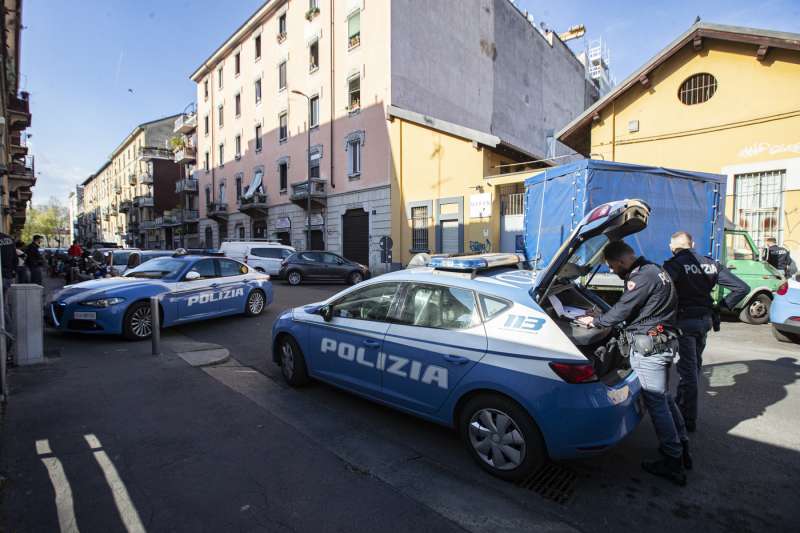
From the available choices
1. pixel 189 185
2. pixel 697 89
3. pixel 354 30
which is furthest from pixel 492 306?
pixel 189 185

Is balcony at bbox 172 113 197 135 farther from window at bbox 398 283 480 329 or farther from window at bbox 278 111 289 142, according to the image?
window at bbox 398 283 480 329

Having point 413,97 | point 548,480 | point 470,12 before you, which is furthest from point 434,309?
point 470,12

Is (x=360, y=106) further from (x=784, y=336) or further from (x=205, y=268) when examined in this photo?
(x=784, y=336)

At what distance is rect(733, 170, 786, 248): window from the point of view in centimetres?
1208

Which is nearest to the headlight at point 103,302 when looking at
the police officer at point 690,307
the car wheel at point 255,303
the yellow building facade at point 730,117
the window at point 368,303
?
the car wheel at point 255,303

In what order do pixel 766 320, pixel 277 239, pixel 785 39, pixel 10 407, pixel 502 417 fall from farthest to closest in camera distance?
pixel 277 239 < pixel 785 39 < pixel 766 320 < pixel 10 407 < pixel 502 417

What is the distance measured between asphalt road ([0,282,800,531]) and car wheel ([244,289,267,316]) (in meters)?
4.29

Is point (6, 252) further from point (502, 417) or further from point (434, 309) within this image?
point (502, 417)

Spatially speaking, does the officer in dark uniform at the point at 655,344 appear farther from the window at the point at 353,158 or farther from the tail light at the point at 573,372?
the window at the point at 353,158

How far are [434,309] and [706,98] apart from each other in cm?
1511

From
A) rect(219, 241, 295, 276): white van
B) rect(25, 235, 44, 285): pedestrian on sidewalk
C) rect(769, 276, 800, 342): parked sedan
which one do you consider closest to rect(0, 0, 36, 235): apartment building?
rect(25, 235, 44, 285): pedestrian on sidewalk

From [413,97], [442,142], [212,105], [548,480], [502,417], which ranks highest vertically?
[212,105]

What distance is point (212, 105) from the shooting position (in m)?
35.8

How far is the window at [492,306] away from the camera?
324 centimetres
